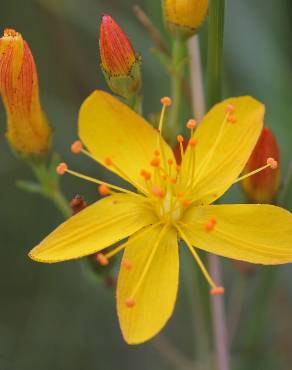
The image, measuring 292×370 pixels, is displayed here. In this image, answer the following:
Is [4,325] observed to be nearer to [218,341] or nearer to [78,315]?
[78,315]

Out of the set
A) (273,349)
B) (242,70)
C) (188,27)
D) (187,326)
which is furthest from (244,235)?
(187,326)

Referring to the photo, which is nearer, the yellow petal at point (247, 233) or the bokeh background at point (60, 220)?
the yellow petal at point (247, 233)

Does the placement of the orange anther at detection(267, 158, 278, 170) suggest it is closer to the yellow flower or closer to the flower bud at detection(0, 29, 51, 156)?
the yellow flower

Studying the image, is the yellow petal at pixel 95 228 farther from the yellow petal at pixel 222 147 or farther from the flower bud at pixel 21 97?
the flower bud at pixel 21 97

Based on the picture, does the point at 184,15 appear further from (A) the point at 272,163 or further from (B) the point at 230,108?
(A) the point at 272,163

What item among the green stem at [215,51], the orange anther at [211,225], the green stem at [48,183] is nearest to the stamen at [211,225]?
the orange anther at [211,225]

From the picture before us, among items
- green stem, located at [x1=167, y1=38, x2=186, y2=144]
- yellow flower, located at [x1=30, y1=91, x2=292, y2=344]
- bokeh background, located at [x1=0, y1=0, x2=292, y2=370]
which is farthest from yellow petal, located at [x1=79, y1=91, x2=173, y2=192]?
bokeh background, located at [x1=0, y1=0, x2=292, y2=370]

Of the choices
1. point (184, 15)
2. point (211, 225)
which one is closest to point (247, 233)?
point (211, 225)
